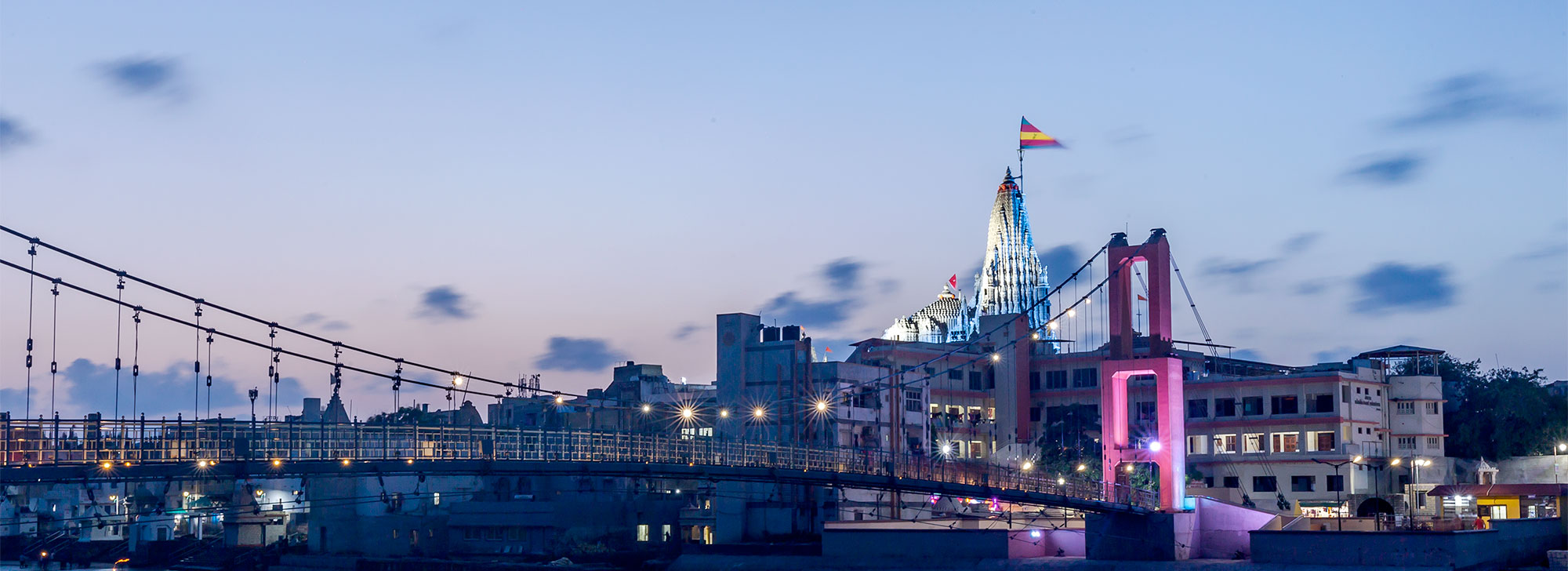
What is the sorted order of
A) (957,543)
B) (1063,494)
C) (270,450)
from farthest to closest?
(957,543), (1063,494), (270,450)

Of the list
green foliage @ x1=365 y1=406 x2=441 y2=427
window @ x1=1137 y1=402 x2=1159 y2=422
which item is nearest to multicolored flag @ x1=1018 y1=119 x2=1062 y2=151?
window @ x1=1137 y1=402 x2=1159 y2=422

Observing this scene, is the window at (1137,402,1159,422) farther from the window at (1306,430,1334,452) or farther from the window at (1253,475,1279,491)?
Answer: the window at (1306,430,1334,452)

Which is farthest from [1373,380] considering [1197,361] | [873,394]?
[873,394]

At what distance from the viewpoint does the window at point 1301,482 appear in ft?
293

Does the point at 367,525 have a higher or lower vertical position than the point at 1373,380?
lower

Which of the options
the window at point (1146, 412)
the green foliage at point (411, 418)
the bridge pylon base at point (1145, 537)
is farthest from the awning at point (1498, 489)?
the green foliage at point (411, 418)

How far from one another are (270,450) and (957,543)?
1320 inches

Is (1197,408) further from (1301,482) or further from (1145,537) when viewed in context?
(1145,537)

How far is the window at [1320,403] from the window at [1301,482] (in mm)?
3688

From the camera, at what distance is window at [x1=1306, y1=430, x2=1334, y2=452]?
89.1 m

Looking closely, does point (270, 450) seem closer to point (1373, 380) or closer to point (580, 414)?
point (580, 414)

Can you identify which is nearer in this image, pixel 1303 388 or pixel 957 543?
pixel 957 543

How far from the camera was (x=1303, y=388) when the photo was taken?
296 feet

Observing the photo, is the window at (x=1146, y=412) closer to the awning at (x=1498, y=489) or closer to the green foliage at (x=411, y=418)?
the awning at (x=1498, y=489)
